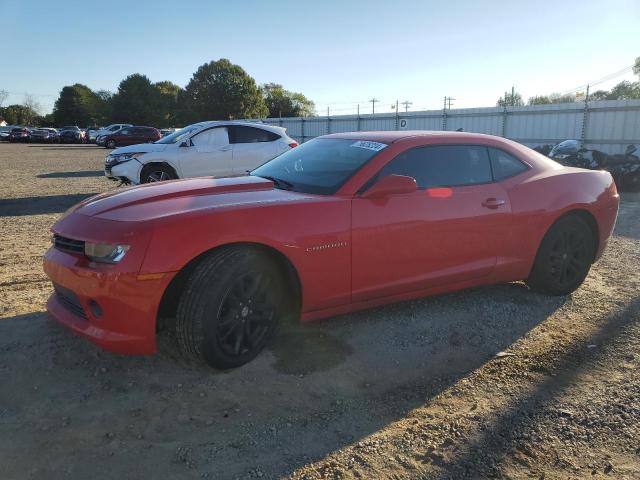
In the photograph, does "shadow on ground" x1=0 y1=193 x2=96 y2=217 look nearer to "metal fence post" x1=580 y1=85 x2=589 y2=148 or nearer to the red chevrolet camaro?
the red chevrolet camaro

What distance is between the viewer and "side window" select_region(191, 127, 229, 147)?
404 inches

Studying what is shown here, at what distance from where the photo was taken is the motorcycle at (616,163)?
1229 centimetres

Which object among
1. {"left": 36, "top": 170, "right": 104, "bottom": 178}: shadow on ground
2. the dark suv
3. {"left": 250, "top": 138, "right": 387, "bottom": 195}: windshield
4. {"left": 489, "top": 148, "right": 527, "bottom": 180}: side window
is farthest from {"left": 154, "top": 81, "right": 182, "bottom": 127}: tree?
{"left": 489, "top": 148, "right": 527, "bottom": 180}: side window

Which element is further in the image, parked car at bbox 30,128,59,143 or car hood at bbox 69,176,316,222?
parked car at bbox 30,128,59,143

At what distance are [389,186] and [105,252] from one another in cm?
187

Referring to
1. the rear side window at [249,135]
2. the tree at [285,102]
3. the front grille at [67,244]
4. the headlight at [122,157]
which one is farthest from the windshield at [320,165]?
the tree at [285,102]

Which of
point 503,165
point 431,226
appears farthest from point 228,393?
point 503,165

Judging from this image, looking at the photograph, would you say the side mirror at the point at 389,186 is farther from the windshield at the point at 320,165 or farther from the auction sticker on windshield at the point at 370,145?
the auction sticker on windshield at the point at 370,145

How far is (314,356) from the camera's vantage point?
3.49 meters

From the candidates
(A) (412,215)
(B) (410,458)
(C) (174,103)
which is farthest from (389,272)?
(C) (174,103)

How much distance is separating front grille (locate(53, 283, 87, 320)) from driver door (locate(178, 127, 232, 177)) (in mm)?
7041

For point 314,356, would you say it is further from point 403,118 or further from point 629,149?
point 403,118

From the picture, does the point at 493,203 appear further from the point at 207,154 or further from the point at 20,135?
the point at 20,135

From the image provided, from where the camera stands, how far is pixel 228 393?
3008 mm
